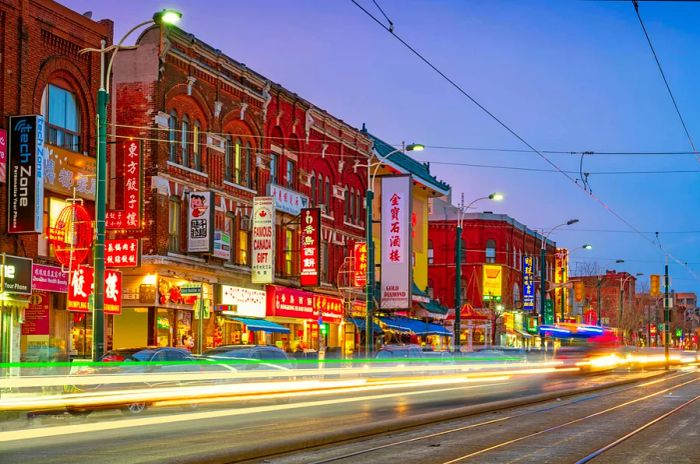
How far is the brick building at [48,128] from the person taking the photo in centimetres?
3244

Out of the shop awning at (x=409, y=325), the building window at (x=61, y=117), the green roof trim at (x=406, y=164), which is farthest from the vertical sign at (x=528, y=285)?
the building window at (x=61, y=117)

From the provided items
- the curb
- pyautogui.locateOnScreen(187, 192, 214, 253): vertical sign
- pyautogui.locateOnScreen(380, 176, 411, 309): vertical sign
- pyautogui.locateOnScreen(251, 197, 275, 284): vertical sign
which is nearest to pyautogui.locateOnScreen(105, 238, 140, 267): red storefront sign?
pyautogui.locateOnScreen(187, 192, 214, 253): vertical sign

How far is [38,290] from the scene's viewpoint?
33375mm

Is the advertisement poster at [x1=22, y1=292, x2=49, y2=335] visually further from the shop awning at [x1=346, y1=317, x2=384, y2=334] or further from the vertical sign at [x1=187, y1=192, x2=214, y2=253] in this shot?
the shop awning at [x1=346, y1=317, x2=384, y2=334]

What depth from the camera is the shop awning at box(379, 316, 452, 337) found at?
192ft

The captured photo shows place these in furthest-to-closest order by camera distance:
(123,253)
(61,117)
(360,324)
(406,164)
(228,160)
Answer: (406,164) < (360,324) < (228,160) < (123,253) < (61,117)

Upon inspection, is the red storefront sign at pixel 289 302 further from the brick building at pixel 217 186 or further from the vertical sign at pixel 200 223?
the vertical sign at pixel 200 223

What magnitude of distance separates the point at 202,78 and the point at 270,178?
722cm

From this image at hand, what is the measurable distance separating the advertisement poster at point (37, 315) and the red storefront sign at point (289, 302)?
1339 centimetres

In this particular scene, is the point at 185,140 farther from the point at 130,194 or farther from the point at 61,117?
the point at 61,117

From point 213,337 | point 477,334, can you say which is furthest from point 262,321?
point 477,334

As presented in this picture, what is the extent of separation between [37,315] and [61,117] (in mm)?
6752

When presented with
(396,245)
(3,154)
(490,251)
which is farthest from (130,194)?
(490,251)

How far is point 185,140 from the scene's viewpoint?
41156mm
